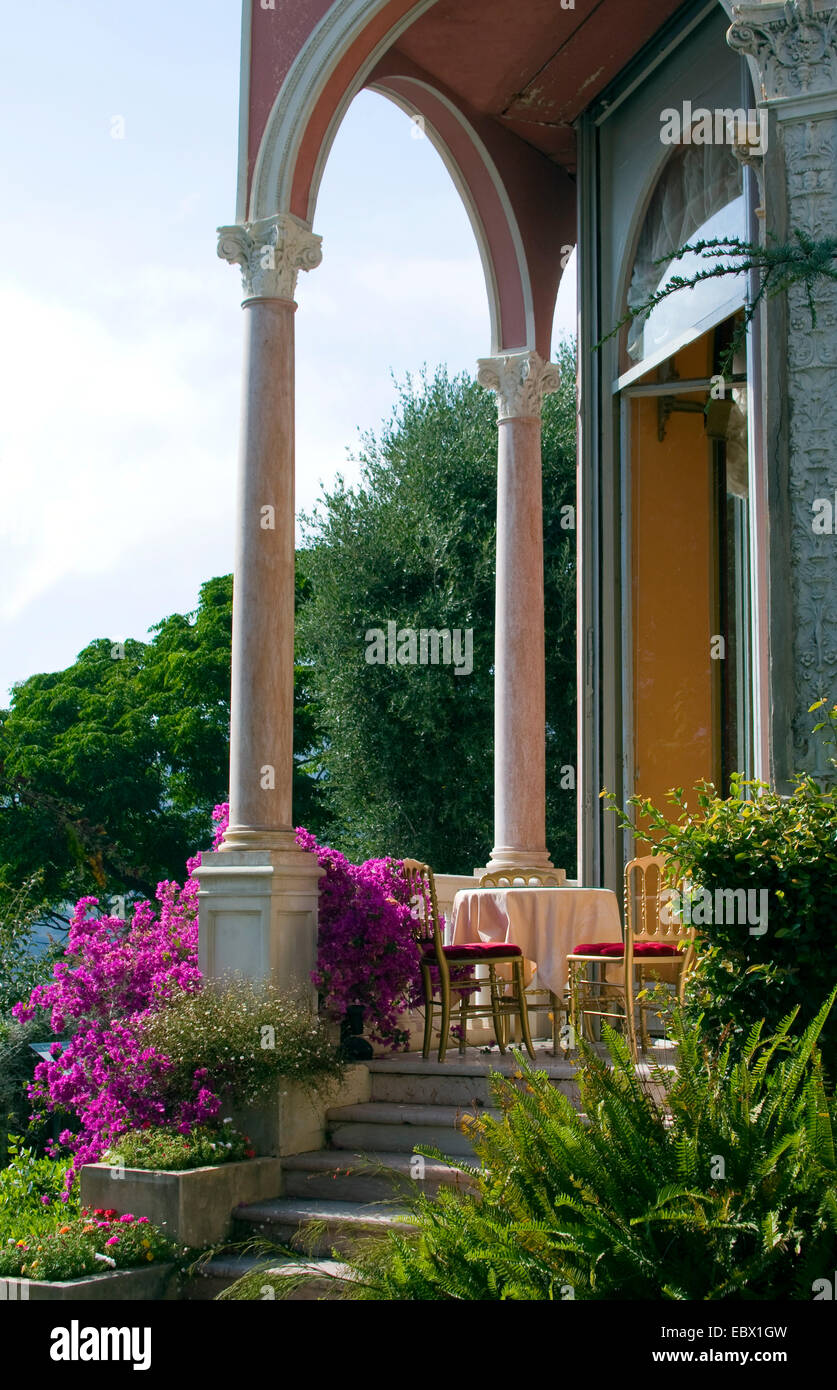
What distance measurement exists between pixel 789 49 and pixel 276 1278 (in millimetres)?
5109

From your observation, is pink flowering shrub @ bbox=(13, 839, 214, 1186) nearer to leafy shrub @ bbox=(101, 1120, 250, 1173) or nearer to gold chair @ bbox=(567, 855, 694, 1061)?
leafy shrub @ bbox=(101, 1120, 250, 1173)

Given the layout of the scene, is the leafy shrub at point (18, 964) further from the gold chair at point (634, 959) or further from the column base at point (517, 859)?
the gold chair at point (634, 959)

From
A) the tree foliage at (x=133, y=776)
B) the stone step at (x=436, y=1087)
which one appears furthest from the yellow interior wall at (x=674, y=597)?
the tree foliage at (x=133, y=776)

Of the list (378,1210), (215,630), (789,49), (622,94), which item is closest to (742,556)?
(622,94)

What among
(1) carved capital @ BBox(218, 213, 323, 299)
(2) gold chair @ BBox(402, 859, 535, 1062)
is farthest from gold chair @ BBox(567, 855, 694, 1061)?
(1) carved capital @ BBox(218, 213, 323, 299)

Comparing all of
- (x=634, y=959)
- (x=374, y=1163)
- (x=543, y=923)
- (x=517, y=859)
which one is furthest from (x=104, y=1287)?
(x=517, y=859)

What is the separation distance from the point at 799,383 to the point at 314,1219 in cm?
401

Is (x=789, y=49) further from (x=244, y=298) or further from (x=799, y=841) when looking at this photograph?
(x=244, y=298)

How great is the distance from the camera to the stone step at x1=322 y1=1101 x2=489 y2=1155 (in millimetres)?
6934

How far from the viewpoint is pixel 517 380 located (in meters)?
11.2

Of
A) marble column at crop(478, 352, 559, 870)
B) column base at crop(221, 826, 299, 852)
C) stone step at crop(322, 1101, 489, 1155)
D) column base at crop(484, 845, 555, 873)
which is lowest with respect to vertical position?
stone step at crop(322, 1101, 489, 1155)

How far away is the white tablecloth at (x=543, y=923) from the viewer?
8633mm

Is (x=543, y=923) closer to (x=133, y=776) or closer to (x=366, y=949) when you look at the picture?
(x=366, y=949)

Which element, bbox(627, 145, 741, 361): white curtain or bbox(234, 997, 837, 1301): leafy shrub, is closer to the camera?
bbox(234, 997, 837, 1301): leafy shrub
